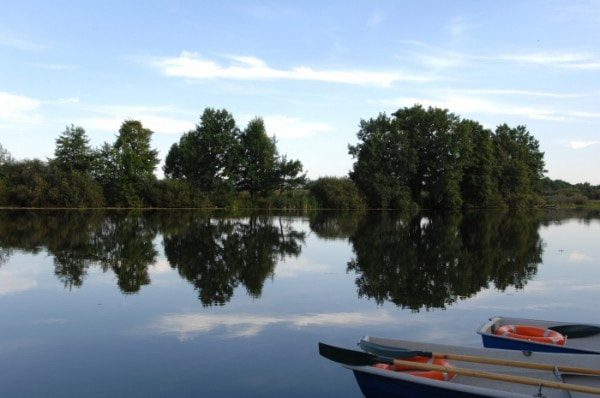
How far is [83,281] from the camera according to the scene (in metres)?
14.3

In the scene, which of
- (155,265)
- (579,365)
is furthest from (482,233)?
(579,365)

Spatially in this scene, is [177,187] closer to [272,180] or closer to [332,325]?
[272,180]

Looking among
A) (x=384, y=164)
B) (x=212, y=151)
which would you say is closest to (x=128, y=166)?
(x=212, y=151)

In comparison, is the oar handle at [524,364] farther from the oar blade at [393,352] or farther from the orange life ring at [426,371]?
the oar blade at [393,352]

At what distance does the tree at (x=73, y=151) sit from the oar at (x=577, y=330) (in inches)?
2434

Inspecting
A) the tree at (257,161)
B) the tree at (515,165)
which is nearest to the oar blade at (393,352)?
the tree at (257,161)

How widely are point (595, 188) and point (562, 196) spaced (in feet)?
51.1

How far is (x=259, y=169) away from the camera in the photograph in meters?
67.8

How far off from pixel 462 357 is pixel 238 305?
619 centimetres

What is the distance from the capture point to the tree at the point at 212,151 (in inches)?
2645

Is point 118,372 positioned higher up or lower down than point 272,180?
lower down

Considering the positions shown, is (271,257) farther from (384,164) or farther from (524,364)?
(384,164)

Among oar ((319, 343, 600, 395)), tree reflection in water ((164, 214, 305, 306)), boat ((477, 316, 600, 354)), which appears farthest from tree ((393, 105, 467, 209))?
oar ((319, 343, 600, 395))

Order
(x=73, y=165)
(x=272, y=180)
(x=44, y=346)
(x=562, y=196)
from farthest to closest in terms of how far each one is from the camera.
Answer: (x=562, y=196) → (x=272, y=180) → (x=73, y=165) → (x=44, y=346)
